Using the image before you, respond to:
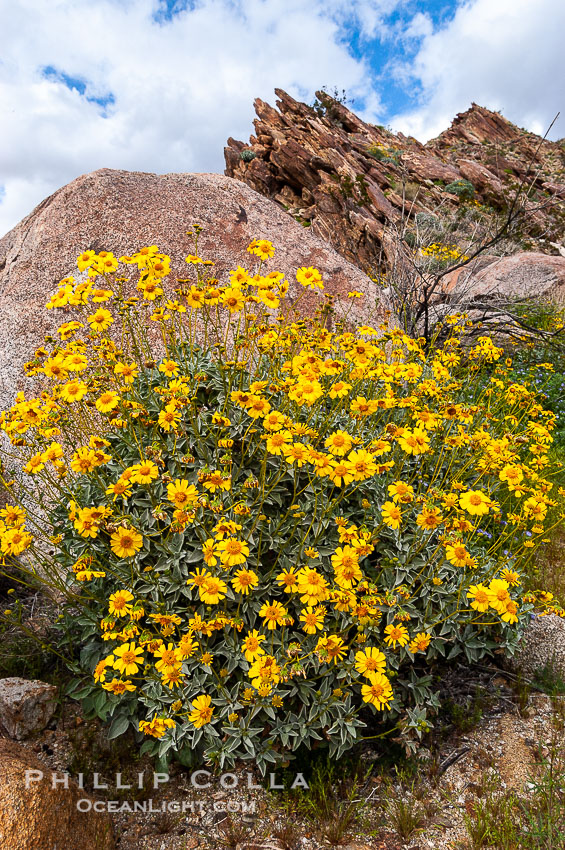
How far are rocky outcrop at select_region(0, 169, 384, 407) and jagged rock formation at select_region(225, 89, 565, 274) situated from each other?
6079 millimetres

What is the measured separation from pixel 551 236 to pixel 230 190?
2029cm

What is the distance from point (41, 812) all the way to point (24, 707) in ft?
2.75

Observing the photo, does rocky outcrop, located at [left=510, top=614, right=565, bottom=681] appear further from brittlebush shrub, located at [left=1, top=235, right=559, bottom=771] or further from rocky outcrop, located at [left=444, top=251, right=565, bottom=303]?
rocky outcrop, located at [left=444, top=251, right=565, bottom=303]

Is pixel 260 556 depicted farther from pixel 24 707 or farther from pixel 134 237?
pixel 134 237

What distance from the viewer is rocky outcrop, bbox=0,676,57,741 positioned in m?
2.51

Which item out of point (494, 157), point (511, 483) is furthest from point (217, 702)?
point (494, 157)

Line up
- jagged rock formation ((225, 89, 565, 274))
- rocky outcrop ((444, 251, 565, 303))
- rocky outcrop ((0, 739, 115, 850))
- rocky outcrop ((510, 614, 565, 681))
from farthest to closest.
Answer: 1. jagged rock formation ((225, 89, 565, 274))
2. rocky outcrop ((444, 251, 565, 303))
3. rocky outcrop ((510, 614, 565, 681))
4. rocky outcrop ((0, 739, 115, 850))

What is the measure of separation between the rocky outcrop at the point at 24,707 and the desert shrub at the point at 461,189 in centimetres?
2944

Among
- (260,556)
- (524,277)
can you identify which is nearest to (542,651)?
(260,556)

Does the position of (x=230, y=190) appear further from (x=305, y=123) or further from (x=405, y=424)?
(x=305, y=123)

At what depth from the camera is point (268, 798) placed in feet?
7.64

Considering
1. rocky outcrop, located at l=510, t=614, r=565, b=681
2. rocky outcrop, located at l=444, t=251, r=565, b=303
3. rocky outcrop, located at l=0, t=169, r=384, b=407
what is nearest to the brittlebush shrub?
rocky outcrop, located at l=510, t=614, r=565, b=681

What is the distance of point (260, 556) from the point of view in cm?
267

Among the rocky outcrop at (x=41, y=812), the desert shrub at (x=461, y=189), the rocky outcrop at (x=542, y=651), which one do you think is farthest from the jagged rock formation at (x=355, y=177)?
the rocky outcrop at (x=41, y=812)
